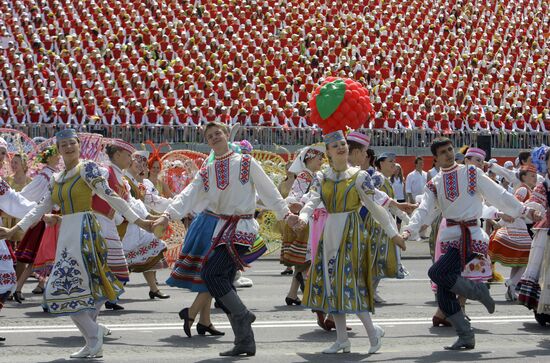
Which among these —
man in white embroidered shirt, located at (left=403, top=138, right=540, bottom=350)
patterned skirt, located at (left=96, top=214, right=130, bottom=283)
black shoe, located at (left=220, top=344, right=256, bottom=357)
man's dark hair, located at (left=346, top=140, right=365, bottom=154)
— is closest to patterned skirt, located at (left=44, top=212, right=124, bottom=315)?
black shoe, located at (left=220, top=344, right=256, bottom=357)

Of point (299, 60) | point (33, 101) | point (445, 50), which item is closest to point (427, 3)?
point (445, 50)

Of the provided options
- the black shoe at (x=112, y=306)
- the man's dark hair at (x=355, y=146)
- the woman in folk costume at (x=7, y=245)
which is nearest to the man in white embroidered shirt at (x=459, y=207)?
the man's dark hair at (x=355, y=146)

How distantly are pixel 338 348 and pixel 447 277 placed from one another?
3.75 feet

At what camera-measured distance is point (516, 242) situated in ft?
43.0

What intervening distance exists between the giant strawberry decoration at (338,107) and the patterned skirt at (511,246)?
9.40 feet

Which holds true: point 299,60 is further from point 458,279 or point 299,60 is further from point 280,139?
point 458,279

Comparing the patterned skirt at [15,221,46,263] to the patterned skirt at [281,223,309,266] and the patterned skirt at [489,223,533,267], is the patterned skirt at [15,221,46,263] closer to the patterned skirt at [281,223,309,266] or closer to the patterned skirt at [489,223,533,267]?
the patterned skirt at [281,223,309,266]

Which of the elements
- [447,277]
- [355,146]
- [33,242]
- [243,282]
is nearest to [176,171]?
[243,282]

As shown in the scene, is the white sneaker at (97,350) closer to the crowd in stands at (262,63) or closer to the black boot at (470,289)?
the black boot at (470,289)

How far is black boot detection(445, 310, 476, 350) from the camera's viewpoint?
9.36m

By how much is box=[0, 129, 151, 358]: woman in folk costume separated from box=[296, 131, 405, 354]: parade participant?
4.34ft

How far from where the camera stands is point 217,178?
9.48 m

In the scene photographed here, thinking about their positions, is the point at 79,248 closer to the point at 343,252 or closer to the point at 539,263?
the point at 343,252

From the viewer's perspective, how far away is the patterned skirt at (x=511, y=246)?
42.7ft
